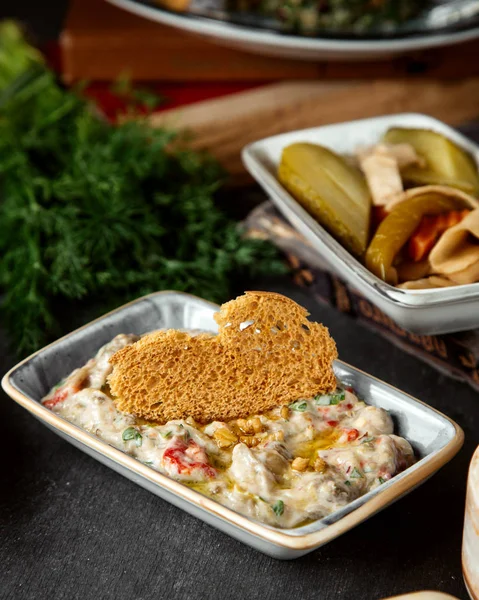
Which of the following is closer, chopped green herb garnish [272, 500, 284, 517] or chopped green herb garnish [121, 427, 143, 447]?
chopped green herb garnish [272, 500, 284, 517]

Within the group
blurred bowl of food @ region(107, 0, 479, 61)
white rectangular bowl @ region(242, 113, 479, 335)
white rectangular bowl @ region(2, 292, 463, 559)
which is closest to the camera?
white rectangular bowl @ region(2, 292, 463, 559)

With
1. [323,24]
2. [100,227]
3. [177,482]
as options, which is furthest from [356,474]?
[323,24]

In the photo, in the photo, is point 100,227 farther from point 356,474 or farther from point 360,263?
point 356,474

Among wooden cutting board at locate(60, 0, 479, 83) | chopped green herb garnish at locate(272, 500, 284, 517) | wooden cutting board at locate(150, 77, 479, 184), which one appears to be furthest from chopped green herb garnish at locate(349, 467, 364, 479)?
wooden cutting board at locate(60, 0, 479, 83)

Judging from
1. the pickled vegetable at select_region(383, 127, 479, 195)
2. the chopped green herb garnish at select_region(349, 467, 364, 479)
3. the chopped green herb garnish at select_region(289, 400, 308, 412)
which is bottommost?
the chopped green herb garnish at select_region(349, 467, 364, 479)

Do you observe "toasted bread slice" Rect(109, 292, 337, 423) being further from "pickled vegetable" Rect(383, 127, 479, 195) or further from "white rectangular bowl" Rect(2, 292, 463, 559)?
"pickled vegetable" Rect(383, 127, 479, 195)

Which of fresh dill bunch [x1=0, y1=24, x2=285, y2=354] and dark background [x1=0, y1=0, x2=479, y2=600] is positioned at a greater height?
fresh dill bunch [x1=0, y1=24, x2=285, y2=354]

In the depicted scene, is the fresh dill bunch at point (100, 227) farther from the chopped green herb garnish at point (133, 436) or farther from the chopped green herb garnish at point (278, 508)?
the chopped green herb garnish at point (278, 508)

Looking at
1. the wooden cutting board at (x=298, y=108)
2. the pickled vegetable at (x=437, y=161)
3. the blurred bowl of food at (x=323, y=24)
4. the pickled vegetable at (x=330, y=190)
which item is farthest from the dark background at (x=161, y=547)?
the blurred bowl of food at (x=323, y=24)
